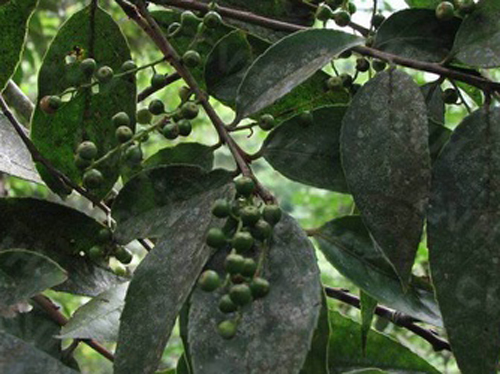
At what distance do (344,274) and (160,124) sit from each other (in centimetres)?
20

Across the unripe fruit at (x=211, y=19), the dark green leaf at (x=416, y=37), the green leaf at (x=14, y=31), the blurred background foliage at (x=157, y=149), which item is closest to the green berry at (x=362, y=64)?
the dark green leaf at (x=416, y=37)

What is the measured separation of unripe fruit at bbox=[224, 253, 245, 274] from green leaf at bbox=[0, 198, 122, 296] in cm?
29

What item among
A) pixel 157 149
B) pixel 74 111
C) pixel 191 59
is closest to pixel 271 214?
pixel 191 59

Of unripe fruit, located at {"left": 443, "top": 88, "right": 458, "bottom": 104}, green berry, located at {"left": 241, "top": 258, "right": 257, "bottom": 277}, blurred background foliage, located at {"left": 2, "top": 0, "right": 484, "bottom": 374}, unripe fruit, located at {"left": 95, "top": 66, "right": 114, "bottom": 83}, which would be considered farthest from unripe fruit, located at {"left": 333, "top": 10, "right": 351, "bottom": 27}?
blurred background foliage, located at {"left": 2, "top": 0, "right": 484, "bottom": 374}

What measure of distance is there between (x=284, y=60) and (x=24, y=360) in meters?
0.30

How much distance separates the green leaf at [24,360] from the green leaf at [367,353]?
0.27 m

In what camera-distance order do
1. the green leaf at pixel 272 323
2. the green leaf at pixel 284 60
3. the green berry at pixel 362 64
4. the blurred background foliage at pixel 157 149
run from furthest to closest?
the blurred background foliage at pixel 157 149
the green berry at pixel 362 64
the green leaf at pixel 284 60
the green leaf at pixel 272 323

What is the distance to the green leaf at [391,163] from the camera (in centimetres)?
56

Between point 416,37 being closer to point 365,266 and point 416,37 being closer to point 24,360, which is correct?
point 365,266

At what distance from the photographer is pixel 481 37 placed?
66 centimetres

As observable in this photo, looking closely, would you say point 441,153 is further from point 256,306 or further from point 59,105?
point 59,105

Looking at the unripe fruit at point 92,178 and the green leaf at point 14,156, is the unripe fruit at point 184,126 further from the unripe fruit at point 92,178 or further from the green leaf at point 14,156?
the green leaf at point 14,156

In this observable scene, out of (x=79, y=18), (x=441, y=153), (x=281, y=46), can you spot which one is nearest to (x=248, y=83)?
(x=281, y=46)

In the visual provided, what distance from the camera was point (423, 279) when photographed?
2.42ft
